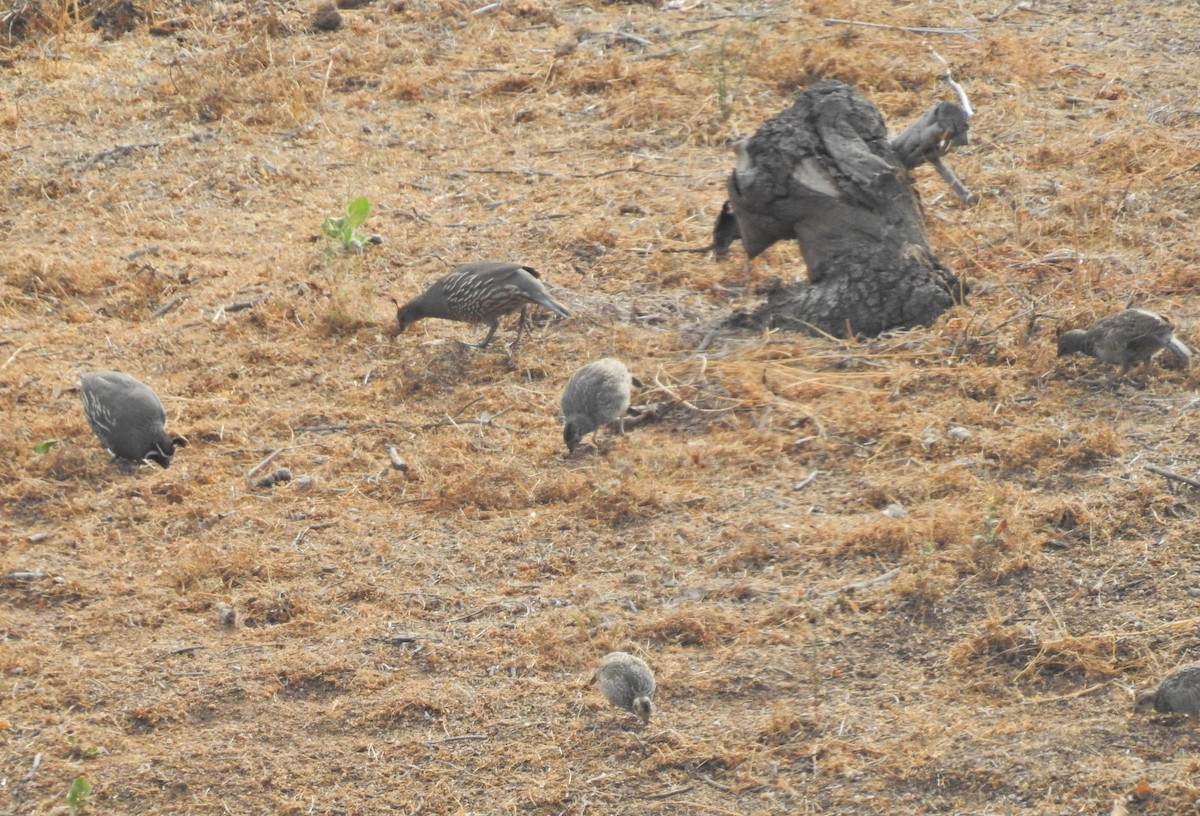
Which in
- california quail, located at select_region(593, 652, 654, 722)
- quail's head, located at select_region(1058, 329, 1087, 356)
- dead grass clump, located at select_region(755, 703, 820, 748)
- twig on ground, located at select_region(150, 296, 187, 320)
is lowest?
twig on ground, located at select_region(150, 296, 187, 320)

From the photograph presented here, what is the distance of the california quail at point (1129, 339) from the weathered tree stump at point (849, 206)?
39.6 inches

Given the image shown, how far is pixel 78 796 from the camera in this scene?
5223 mm

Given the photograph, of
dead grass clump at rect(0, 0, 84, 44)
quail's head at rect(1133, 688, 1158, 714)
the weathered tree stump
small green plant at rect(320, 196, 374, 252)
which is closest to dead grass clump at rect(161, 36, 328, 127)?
dead grass clump at rect(0, 0, 84, 44)

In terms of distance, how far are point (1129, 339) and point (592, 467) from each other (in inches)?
101

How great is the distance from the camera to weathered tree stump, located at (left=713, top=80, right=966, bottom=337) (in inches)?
322

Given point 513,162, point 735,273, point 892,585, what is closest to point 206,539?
point 892,585

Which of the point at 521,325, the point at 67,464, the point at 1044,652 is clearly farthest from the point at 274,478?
the point at 1044,652

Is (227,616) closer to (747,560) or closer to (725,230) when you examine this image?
(747,560)

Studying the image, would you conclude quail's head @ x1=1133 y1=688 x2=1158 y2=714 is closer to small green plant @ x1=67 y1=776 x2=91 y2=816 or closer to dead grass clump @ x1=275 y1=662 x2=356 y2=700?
dead grass clump @ x1=275 y1=662 x2=356 y2=700

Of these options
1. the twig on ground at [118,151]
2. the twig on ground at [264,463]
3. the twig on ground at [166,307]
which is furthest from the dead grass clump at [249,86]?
the twig on ground at [264,463]

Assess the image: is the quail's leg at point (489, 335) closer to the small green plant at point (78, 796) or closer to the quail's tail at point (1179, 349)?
the quail's tail at point (1179, 349)

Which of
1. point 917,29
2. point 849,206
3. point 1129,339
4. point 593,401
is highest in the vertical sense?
point 849,206

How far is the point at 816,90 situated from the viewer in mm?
8438

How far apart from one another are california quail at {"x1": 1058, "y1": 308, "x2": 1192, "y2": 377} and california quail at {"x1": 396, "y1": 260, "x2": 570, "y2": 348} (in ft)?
9.38
